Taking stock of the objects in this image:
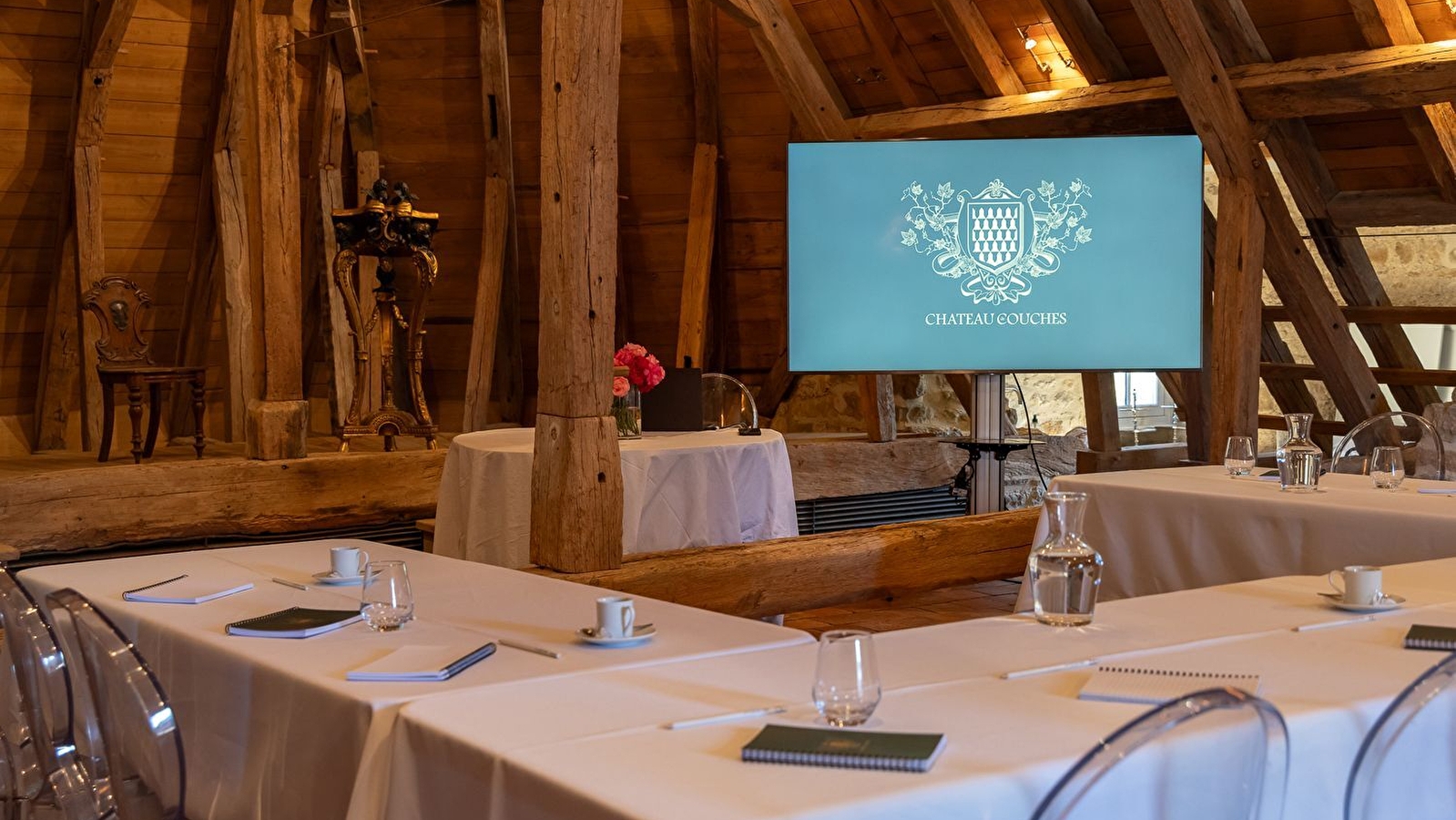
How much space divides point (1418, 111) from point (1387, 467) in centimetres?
275

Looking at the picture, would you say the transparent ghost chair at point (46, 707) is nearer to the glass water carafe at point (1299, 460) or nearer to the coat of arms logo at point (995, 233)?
the glass water carafe at point (1299, 460)

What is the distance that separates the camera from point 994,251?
255 inches

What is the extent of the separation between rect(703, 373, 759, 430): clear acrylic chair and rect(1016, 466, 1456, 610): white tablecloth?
1287 mm

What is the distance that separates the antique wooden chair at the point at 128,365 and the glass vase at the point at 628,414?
8.23 ft

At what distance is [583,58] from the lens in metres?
3.72

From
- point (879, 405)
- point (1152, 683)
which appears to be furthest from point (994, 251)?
point (1152, 683)

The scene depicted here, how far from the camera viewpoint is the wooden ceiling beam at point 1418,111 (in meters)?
5.65

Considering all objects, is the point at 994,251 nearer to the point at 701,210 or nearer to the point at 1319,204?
the point at 1319,204

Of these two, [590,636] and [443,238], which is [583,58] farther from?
[443,238]

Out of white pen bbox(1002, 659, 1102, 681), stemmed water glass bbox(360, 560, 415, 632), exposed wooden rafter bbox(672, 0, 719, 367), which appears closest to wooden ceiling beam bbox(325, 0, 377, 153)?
exposed wooden rafter bbox(672, 0, 719, 367)

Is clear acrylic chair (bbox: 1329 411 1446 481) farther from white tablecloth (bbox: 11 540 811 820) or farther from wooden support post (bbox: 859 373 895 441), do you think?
white tablecloth (bbox: 11 540 811 820)

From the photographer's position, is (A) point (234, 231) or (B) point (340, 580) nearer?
(B) point (340, 580)

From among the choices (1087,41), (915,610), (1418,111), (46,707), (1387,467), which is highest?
(1087,41)

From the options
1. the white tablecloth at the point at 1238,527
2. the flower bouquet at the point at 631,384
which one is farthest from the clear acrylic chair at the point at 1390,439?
the flower bouquet at the point at 631,384
